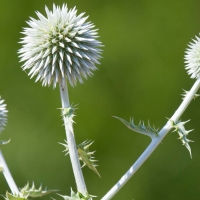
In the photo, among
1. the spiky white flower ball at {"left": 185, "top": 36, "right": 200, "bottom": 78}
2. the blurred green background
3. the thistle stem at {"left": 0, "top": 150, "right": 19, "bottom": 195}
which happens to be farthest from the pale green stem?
the blurred green background

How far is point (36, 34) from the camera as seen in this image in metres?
2.10

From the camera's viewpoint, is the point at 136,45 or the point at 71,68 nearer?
the point at 71,68

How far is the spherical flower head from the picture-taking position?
2.04m

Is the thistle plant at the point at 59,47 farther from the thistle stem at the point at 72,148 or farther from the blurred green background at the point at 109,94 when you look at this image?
the blurred green background at the point at 109,94

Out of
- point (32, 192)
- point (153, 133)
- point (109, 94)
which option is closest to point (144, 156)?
point (153, 133)

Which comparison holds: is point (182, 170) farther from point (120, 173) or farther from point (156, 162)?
point (120, 173)

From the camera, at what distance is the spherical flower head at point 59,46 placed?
6.68ft

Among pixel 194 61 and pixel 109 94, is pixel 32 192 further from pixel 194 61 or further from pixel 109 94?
pixel 109 94

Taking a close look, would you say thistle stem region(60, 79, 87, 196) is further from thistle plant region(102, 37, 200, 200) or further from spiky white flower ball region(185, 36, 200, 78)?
spiky white flower ball region(185, 36, 200, 78)

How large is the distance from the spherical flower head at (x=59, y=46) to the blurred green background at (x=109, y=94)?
2.39 metres

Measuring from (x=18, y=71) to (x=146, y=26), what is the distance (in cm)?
118

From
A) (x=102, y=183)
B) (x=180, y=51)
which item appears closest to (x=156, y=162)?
(x=102, y=183)

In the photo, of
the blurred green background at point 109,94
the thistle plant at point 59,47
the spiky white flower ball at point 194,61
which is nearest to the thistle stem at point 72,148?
→ the thistle plant at point 59,47

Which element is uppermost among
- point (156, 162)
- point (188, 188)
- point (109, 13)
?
point (109, 13)
